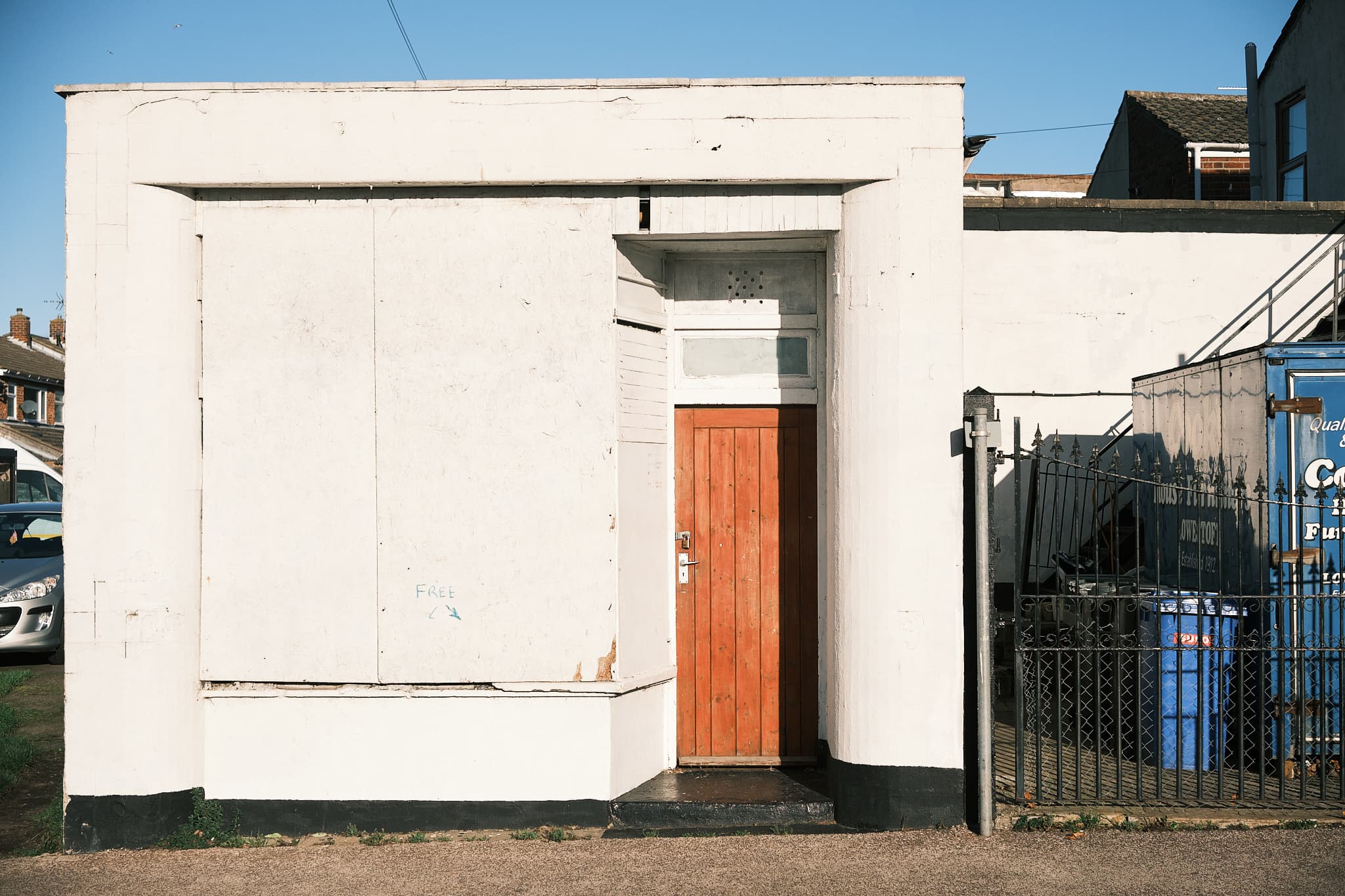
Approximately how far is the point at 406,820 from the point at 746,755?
7.13 feet

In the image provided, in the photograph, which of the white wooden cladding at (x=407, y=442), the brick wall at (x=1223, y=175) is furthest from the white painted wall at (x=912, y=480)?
the brick wall at (x=1223, y=175)

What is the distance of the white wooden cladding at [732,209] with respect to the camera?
249 inches

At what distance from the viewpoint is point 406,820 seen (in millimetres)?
6312

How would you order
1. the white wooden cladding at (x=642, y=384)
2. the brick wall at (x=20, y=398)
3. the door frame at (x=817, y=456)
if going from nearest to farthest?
the white wooden cladding at (x=642, y=384), the door frame at (x=817, y=456), the brick wall at (x=20, y=398)

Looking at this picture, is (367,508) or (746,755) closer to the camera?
(367,508)

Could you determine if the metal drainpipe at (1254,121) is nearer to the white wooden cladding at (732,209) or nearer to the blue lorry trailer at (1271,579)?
the blue lorry trailer at (1271,579)

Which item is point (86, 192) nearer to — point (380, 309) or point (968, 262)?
point (380, 309)

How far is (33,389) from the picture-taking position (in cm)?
3438

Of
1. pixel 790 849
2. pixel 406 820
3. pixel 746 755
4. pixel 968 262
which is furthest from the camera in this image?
pixel 968 262

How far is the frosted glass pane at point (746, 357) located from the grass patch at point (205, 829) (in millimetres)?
3866

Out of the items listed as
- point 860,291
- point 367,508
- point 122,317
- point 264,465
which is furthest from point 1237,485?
point 122,317

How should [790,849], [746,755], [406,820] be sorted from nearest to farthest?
[790,849] → [406,820] → [746,755]

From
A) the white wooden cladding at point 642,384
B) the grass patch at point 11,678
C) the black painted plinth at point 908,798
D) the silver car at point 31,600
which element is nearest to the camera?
the black painted plinth at point 908,798

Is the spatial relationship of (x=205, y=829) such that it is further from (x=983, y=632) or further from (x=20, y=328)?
(x=20, y=328)
